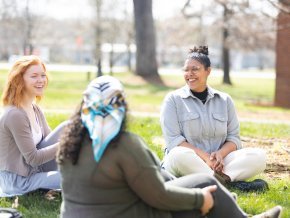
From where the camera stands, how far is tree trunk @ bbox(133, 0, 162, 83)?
2478 cm

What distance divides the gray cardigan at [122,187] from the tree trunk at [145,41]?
2212 centimetres

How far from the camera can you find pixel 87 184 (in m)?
2.98

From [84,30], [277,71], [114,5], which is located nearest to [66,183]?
[277,71]

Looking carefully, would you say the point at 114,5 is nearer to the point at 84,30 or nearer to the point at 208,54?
the point at 84,30

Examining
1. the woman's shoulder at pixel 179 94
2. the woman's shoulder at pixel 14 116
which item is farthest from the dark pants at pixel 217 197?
the woman's shoulder at pixel 179 94

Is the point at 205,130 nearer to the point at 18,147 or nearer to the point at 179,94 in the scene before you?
the point at 179,94

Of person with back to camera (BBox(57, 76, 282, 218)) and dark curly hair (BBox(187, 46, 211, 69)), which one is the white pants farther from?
person with back to camera (BBox(57, 76, 282, 218))

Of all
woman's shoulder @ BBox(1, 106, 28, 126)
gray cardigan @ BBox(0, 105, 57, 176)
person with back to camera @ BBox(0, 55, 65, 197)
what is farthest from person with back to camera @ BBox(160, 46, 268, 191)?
woman's shoulder @ BBox(1, 106, 28, 126)

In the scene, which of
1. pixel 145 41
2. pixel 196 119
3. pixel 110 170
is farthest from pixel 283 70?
pixel 110 170

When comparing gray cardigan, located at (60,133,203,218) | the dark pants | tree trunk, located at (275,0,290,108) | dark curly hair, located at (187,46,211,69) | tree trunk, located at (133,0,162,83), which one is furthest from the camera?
tree trunk, located at (133,0,162,83)

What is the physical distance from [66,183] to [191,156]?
2090mm

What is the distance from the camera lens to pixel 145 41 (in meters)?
25.6

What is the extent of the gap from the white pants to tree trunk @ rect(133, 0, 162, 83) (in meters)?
20.0

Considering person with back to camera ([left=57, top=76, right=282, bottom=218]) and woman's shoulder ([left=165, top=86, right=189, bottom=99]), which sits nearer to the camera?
person with back to camera ([left=57, top=76, right=282, bottom=218])
